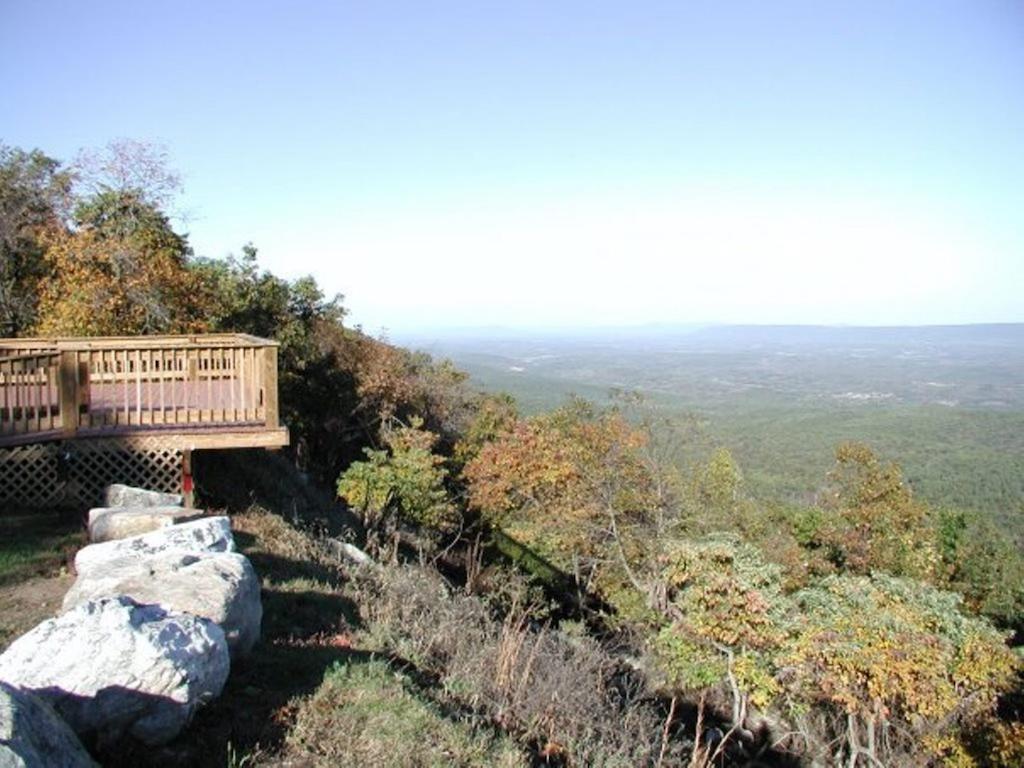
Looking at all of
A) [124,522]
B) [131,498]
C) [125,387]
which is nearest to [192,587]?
[124,522]

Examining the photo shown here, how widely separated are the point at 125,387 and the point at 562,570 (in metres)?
14.8

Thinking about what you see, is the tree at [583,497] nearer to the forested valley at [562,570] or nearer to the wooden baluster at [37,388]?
the forested valley at [562,570]

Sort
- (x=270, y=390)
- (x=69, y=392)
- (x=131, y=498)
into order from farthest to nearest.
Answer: (x=270, y=390), (x=69, y=392), (x=131, y=498)

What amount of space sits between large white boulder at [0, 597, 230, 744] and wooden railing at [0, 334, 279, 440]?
5473 mm

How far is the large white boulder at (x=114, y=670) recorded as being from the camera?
11.0ft

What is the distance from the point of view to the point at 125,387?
856 cm

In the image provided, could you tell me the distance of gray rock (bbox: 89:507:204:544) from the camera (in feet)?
21.3

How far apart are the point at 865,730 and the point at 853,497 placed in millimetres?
12090

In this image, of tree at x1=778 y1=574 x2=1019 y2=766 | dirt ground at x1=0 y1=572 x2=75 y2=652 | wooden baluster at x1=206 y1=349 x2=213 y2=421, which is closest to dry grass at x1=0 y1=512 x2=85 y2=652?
dirt ground at x1=0 y1=572 x2=75 y2=652

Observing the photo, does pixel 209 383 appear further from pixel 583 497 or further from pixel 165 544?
pixel 583 497

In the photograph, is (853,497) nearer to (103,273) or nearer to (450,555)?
(450,555)

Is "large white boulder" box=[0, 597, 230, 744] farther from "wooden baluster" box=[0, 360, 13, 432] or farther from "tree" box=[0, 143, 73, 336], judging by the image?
"tree" box=[0, 143, 73, 336]

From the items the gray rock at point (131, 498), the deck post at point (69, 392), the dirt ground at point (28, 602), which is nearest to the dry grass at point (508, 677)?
the dirt ground at point (28, 602)

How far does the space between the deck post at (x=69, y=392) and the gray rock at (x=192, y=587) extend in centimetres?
416
